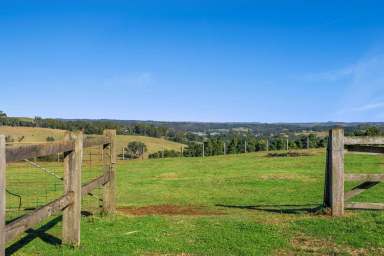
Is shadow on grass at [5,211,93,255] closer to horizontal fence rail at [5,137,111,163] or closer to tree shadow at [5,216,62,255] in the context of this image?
tree shadow at [5,216,62,255]

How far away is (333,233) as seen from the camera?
941cm

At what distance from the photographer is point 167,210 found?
13.6m

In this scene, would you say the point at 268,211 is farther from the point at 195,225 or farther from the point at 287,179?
the point at 287,179

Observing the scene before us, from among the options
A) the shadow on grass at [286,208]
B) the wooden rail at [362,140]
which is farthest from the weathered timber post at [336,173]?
the shadow on grass at [286,208]

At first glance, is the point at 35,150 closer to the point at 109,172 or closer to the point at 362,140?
the point at 109,172

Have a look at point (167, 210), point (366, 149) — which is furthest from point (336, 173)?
point (167, 210)

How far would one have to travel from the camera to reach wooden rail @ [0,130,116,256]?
19.0 ft

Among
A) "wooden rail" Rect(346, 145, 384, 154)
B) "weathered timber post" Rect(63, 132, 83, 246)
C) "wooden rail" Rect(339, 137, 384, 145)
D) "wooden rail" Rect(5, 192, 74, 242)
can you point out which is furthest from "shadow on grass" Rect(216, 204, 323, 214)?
"wooden rail" Rect(5, 192, 74, 242)

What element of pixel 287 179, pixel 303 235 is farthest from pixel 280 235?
pixel 287 179

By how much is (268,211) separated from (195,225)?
9.37 ft

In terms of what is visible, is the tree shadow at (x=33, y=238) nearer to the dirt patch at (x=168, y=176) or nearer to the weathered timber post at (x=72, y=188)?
the weathered timber post at (x=72, y=188)

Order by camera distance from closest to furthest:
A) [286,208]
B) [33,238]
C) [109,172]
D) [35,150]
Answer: [35,150], [33,238], [109,172], [286,208]

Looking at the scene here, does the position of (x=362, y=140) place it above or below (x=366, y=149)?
above

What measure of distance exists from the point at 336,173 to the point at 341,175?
0.37 feet
